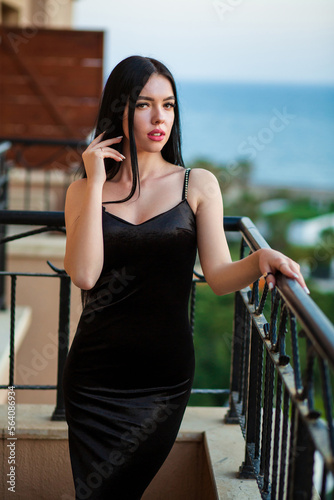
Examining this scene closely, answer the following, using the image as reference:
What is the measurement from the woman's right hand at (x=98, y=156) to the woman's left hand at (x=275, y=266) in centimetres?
49

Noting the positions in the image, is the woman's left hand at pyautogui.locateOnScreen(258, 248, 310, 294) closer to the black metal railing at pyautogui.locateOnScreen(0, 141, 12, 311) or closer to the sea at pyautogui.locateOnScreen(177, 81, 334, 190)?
the black metal railing at pyautogui.locateOnScreen(0, 141, 12, 311)

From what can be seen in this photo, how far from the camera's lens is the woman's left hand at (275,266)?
4.78 feet

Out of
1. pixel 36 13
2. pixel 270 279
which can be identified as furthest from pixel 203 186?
pixel 36 13

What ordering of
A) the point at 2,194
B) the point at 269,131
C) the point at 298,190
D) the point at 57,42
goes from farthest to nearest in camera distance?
the point at 298,190 < the point at 269,131 < the point at 57,42 < the point at 2,194

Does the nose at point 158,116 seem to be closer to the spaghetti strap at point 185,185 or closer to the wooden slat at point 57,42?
the spaghetti strap at point 185,185

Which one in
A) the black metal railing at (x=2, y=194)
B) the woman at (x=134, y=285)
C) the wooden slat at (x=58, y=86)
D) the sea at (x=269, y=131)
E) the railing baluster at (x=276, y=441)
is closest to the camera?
the railing baluster at (x=276, y=441)

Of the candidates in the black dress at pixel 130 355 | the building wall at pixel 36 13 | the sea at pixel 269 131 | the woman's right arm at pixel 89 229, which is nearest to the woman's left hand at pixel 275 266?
the black dress at pixel 130 355

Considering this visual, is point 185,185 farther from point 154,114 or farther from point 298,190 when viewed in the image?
point 298,190

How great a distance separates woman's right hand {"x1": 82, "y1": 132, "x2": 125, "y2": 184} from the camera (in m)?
1.72

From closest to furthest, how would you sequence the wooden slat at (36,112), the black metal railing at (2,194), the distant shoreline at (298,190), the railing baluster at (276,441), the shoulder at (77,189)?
the railing baluster at (276,441)
the shoulder at (77,189)
the black metal railing at (2,194)
the wooden slat at (36,112)
the distant shoreline at (298,190)

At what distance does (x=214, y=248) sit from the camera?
68.0 inches

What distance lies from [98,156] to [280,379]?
0.77 metres

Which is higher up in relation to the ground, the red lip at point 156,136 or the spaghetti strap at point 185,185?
the red lip at point 156,136

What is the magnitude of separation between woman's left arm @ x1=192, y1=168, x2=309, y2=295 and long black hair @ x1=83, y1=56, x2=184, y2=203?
0.17 metres
